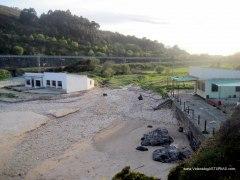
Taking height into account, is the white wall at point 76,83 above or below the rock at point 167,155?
above

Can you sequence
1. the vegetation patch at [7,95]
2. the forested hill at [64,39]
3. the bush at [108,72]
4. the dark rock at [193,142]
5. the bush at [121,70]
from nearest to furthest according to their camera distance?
the dark rock at [193,142] < the vegetation patch at [7,95] < the bush at [108,72] < the bush at [121,70] < the forested hill at [64,39]

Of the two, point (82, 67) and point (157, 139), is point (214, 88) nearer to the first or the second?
point (157, 139)

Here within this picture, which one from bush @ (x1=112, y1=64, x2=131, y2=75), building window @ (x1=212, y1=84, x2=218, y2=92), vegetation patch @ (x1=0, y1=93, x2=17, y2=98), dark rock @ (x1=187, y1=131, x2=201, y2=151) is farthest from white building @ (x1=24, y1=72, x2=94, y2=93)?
dark rock @ (x1=187, y1=131, x2=201, y2=151)

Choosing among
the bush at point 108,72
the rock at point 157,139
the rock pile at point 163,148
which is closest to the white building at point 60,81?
the bush at point 108,72

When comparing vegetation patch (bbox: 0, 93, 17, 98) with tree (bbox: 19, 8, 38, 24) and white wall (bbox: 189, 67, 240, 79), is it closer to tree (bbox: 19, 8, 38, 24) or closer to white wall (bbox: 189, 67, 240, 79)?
white wall (bbox: 189, 67, 240, 79)

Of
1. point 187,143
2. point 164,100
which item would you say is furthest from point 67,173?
point 164,100

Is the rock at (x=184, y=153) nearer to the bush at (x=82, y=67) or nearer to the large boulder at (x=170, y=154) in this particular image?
the large boulder at (x=170, y=154)
